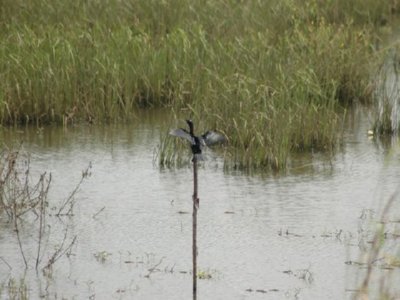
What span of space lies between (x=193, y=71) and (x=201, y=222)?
3318 millimetres

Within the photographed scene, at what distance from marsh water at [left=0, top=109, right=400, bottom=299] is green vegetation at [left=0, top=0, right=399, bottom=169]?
0.82 ft

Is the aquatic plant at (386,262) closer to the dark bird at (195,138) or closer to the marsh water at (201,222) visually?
the marsh water at (201,222)

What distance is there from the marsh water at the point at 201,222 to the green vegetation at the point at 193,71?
249 mm

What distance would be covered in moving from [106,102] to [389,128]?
2.16 meters

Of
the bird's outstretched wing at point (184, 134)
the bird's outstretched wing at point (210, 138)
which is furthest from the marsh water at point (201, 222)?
the bird's outstretched wing at point (184, 134)

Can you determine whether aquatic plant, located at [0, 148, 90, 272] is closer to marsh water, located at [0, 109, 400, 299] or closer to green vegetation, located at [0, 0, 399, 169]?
marsh water, located at [0, 109, 400, 299]

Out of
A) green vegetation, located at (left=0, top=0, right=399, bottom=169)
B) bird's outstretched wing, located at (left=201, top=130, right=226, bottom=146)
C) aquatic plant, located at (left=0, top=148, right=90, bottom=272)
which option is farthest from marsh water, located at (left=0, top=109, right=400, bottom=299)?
bird's outstretched wing, located at (left=201, top=130, right=226, bottom=146)

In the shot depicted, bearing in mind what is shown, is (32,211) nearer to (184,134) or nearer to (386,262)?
(386,262)

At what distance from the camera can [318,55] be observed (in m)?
9.62

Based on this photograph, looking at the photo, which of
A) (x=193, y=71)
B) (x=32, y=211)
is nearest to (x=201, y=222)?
(x=32, y=211)

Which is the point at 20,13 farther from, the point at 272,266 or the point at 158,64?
the point at 272,266

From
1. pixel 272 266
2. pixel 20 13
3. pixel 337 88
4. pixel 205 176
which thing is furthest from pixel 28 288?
pixel 20 13

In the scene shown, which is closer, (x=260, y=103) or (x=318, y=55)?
(x=260, y=103)

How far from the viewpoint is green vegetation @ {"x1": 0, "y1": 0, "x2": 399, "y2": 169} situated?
26.3 ft
